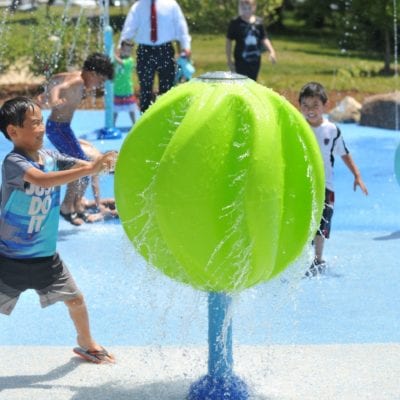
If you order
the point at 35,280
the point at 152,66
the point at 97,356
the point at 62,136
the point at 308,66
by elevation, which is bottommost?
the point at 308,66

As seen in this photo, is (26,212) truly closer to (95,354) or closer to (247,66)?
(95,354)

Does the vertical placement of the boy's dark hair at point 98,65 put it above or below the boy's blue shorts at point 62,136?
above

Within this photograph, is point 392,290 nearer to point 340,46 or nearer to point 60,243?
point 60,243

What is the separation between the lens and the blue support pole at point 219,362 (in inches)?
145

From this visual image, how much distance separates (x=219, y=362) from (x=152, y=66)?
24.2ft

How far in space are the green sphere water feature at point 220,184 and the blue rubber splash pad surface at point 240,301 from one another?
33 cm

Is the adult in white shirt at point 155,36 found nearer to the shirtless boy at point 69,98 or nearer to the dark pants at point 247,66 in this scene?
the dark pants at point 247,66

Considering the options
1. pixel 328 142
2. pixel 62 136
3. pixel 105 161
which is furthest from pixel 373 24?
pixel 105 161

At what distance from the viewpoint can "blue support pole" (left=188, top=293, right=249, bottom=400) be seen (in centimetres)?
368

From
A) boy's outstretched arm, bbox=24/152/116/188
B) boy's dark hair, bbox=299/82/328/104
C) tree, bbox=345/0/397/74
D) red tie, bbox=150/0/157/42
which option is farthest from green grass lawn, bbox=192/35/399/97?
boy's outstretched arm, bbox=24/152/116/188

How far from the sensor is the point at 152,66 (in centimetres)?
1076

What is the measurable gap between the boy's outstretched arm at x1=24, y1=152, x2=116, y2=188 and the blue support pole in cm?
68

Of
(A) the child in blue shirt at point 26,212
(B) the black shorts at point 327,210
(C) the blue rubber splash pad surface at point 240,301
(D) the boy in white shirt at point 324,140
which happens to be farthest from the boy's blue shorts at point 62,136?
(A) the child in blue shirt at point 26,212

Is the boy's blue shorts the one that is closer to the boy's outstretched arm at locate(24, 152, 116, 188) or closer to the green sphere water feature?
the boy's outstretched arm at locate(24, 152, 116, 188)
